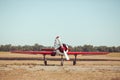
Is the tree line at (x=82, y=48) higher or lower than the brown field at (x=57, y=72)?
higher

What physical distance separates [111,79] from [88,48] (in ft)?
499

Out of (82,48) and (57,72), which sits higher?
(82,48)

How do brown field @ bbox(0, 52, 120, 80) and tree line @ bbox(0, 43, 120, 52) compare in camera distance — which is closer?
brown field @ bbox(0, 52, 120, 80)

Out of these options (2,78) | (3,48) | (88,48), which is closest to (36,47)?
(3,48)

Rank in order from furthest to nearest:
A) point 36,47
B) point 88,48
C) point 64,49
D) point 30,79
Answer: point 36,47 → point 88,48 → point 64,49 → point 30,79

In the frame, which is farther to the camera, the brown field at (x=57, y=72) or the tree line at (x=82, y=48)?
the tree line at (x=82, y=48)

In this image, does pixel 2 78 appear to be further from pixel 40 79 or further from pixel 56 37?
pixel 56 37

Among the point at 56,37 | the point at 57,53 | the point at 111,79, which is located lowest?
the point at 111,79

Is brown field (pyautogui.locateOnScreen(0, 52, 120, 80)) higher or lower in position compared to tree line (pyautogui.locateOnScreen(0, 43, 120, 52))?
lower

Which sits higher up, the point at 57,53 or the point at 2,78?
the point at 57,53

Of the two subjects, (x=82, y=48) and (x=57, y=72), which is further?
(x=82, y=48)

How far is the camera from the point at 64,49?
30844mm

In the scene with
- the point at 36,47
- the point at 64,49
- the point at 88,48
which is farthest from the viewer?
the point at 36,47

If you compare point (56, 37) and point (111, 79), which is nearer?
point (111, 79)
